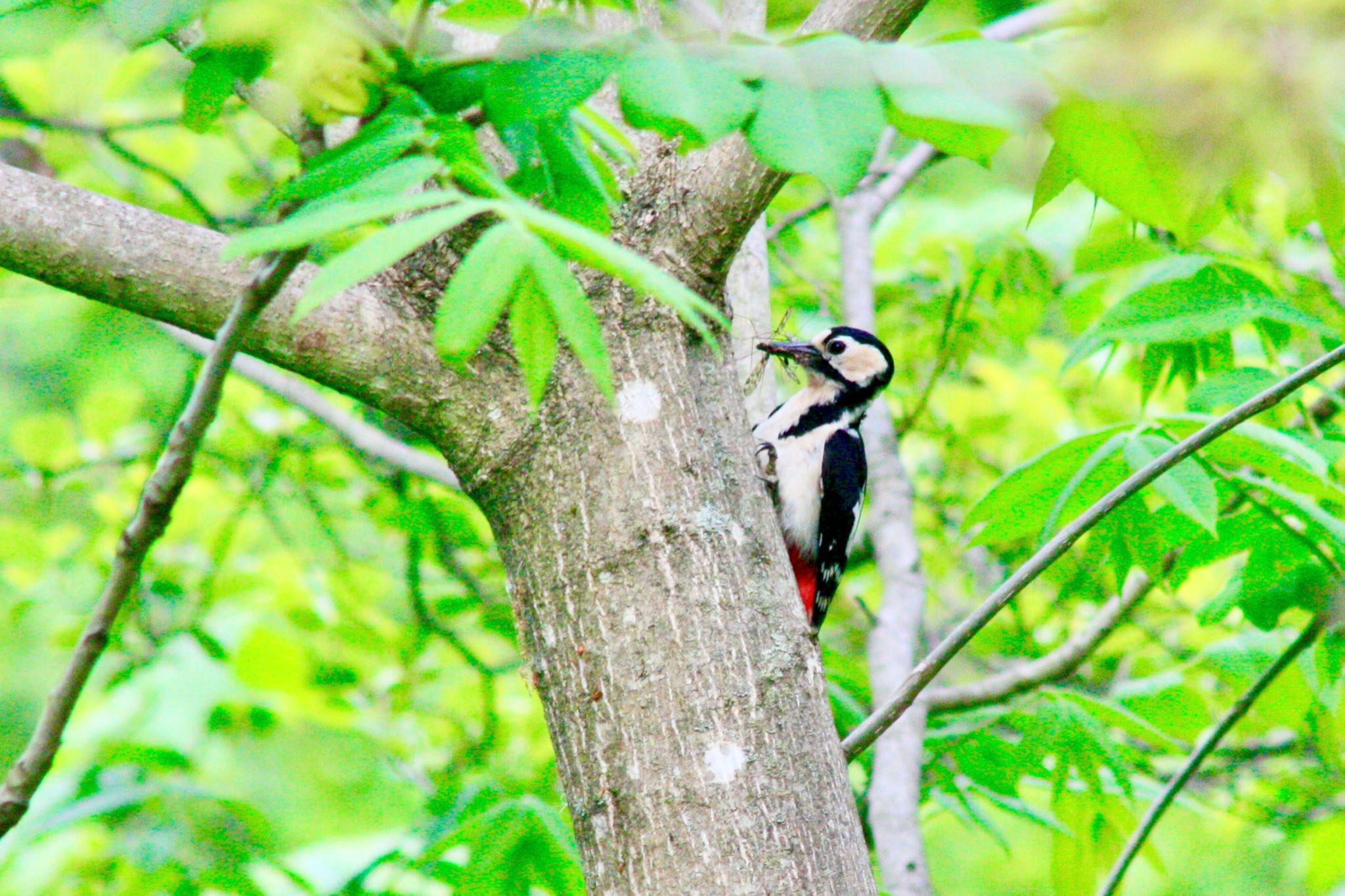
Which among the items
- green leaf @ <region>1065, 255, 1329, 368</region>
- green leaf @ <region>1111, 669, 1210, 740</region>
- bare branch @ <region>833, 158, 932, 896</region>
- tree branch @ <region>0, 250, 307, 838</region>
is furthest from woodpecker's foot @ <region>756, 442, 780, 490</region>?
tree branch @ <region>0, 250, 307, 838</region>

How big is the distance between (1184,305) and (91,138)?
324 cm

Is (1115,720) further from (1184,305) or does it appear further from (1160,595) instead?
(1160,595)

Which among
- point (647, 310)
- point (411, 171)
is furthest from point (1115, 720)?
point (411, 171)

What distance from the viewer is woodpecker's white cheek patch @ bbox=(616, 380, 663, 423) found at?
157cm

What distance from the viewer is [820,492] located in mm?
3604

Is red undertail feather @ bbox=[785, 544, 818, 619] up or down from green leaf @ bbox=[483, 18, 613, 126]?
up

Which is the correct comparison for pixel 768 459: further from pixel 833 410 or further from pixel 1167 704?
pixel 1167 704

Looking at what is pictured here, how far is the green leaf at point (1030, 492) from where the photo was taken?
2006 mm

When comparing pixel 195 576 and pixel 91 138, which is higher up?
pixel 91 138

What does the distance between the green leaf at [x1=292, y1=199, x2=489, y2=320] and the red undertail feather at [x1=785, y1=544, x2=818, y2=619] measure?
2920 mm

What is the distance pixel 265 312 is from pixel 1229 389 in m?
1.69

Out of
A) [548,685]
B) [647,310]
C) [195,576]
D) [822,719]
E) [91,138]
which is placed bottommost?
[822,719]

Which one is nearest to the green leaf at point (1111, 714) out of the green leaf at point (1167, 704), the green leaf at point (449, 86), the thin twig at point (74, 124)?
the green leaf at point (1167, 704)

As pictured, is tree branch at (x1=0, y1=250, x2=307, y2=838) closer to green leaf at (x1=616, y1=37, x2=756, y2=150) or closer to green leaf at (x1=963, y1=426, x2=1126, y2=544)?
green leaf at (x1=616, y1=37, x2=756, y2=150)
